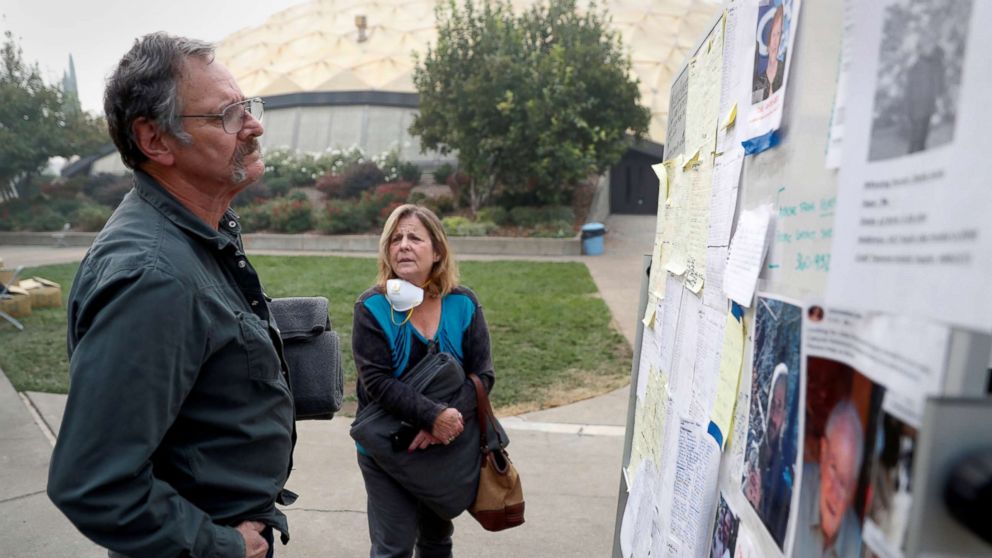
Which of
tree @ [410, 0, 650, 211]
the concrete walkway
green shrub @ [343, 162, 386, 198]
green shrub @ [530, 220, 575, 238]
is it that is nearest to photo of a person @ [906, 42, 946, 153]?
the concrete walkway

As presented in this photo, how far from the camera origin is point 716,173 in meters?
1.54

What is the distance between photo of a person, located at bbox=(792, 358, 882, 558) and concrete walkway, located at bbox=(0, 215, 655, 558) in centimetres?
298

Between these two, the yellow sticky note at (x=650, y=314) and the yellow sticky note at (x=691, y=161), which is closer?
the yellow sticky note at (x=691, y=161)

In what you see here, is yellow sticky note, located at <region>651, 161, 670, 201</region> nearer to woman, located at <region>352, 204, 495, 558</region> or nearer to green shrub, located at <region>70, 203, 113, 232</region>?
woman, located at <region>352, 204, 495, 558</region>

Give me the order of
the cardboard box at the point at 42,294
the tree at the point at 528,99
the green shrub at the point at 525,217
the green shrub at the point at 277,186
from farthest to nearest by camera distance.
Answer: the green shrub at the point at 277,186 < the green shrub at the point at 525,217 < the tree at the point at 528,99 < the cardboard box at the point at 42,294

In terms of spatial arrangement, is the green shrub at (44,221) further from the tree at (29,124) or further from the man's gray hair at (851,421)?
the man's gray hair at (851,421)

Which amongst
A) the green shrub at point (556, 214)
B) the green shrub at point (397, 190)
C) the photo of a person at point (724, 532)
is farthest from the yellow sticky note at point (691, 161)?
the green shrub at point (397, 190)

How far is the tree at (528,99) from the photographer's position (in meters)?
18.6

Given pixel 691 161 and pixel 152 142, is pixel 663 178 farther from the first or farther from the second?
pixel 152 142

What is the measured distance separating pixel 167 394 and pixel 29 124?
98.9ft

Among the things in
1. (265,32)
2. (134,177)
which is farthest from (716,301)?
(265,32)

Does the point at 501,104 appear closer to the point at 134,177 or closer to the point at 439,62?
the point at 439,62

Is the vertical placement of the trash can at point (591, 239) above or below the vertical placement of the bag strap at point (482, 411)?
above

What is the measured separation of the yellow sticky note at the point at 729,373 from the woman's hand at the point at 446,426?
1.43 m
